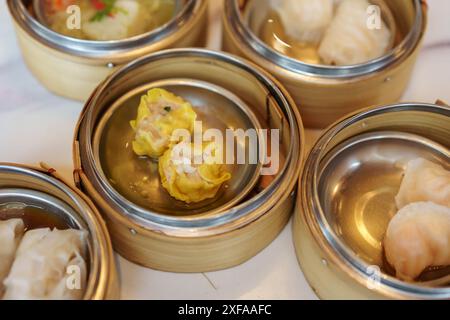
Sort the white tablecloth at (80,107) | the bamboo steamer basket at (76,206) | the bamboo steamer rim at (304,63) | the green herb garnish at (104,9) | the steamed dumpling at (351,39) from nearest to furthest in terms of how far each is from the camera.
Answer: the bamboo steamer basket at (76,206) → the white tablecloth at (80,107) → the bamboo steamer rim at (304,63) → the steamed dumpling at (351,39) → the green herb garnish at (104,9)

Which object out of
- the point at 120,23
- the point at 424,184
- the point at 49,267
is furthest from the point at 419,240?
the point at 120,23

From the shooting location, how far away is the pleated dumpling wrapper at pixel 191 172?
160 centimetres

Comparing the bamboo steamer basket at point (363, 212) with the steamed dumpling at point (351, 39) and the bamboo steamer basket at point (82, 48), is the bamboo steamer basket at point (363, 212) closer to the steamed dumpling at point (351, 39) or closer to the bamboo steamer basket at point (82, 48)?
the steamed dumpling at point (351, 39)

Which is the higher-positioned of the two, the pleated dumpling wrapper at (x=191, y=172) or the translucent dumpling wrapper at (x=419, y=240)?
the pleated dumpling wrapper at (x=191, y=172)

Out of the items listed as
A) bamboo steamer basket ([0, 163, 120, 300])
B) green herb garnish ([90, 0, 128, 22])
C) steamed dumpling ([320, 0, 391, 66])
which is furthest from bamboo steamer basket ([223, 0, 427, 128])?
bamboo steamer basket ([0, 163, 120, 300])

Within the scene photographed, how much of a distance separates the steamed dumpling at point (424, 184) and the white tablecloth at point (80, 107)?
34 cm

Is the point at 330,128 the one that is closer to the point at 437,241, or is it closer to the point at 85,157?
the point at 437,241

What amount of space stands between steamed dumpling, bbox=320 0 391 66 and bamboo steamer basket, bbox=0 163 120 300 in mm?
914

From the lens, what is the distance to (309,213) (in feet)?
4.85

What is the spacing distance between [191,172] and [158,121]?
0.64 feet

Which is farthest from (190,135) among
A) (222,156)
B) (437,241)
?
(437,241)

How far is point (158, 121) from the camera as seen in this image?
5.55 feet

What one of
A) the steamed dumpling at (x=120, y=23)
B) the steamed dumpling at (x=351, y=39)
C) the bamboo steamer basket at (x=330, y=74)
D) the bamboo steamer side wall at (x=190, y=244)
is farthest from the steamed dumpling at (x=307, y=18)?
the bamboo steamer side wall at (x=190, y=244)

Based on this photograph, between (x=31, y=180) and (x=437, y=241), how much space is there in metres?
1.06
